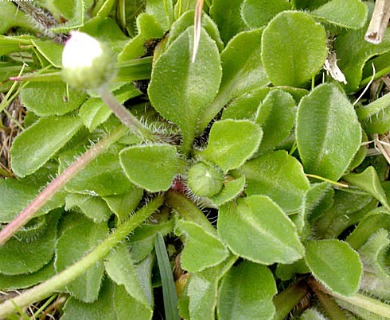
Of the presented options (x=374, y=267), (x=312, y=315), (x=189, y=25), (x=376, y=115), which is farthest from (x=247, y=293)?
(x=189, y=25)

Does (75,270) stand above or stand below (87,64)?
below

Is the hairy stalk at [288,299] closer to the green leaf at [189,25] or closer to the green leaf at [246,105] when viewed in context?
the green leaf at [246,105]

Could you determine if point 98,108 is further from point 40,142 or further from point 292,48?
point 292,48

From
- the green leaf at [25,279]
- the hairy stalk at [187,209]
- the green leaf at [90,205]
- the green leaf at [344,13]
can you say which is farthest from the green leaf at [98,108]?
the green leaf at [344,13]

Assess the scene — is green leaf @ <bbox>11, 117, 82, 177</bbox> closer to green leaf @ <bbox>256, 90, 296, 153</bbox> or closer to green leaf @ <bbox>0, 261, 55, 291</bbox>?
green leaf @ <bbox>0, 261, 55, 291</bbox>

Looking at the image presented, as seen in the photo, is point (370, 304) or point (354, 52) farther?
point (354, 52)
